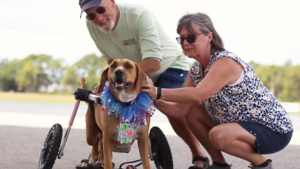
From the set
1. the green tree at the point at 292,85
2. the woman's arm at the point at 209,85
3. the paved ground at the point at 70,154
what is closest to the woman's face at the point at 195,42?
the woman's arm at the point at 209,85

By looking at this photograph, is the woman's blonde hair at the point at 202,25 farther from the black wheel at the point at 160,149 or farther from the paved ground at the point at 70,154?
the paved ground at the point at 70,154

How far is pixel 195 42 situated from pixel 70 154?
8.91ft

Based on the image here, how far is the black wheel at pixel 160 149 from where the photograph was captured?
14.3 feet

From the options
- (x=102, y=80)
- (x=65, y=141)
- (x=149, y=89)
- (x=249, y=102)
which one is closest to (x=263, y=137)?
(x=249, y=102)

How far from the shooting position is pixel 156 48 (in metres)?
4.55

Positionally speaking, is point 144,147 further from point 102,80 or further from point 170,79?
point 170,79

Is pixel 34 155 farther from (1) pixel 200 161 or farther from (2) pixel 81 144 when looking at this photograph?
(1) pixel 200 161

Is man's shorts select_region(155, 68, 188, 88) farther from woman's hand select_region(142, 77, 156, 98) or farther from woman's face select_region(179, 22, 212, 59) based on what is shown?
woman's hand select_region(142, 77, 156, 98)

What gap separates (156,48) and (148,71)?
10.0 inches

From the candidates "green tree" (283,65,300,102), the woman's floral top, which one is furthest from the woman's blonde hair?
"green tree" (283,65,300,102)

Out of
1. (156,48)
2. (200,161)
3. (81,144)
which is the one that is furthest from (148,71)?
(81,144)

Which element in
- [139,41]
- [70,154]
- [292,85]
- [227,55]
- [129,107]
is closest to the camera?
[129,107]

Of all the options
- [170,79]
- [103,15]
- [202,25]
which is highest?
[103,15]

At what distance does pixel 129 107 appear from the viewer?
12.9 ft
